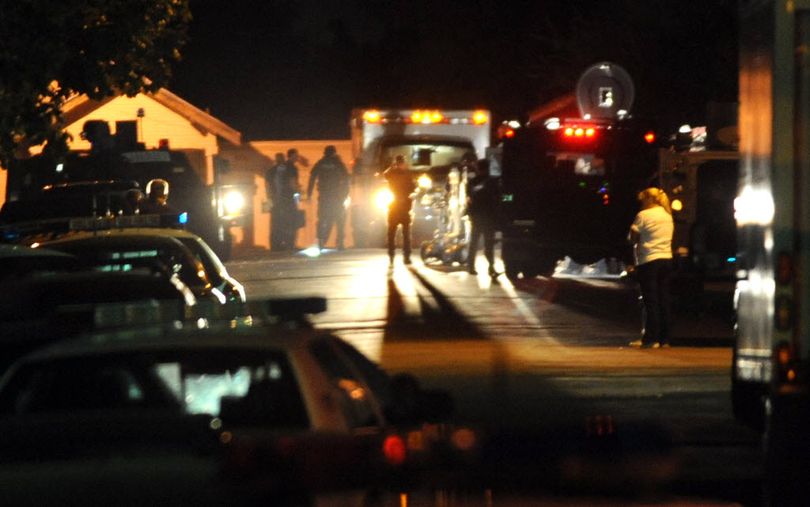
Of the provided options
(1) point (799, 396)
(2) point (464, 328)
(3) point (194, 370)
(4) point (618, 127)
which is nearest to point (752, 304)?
(1) point (799, 396)

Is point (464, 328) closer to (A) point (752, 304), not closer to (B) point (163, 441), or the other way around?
(A) point (752, 304)

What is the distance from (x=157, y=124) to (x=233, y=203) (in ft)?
31.2

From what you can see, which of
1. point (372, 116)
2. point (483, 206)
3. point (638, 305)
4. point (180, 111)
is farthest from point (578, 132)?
point (180, 111)

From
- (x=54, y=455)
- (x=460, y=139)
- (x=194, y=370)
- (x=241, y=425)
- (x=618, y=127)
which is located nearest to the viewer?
(x=54, y=455)

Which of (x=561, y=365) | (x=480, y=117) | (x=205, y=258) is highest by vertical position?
(x=480, y=117)

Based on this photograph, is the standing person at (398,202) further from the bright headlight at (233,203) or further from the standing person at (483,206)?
the bright headlight at (233,203)

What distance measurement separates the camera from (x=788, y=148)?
7.55 m

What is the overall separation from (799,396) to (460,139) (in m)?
23.3

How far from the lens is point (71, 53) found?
18.0 m

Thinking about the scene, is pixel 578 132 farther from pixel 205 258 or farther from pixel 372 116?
pixel 205 258

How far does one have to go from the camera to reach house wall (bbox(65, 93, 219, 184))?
36.3m

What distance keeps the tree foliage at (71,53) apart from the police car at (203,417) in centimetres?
1078

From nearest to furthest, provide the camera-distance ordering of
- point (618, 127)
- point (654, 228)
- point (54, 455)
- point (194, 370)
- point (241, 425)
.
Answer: point (54, 455)
point (241, 425)
point (194, 370)
point (654, 228)
point (618, 127)

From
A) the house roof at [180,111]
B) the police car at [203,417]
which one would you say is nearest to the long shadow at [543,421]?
the police car at [203,417]
